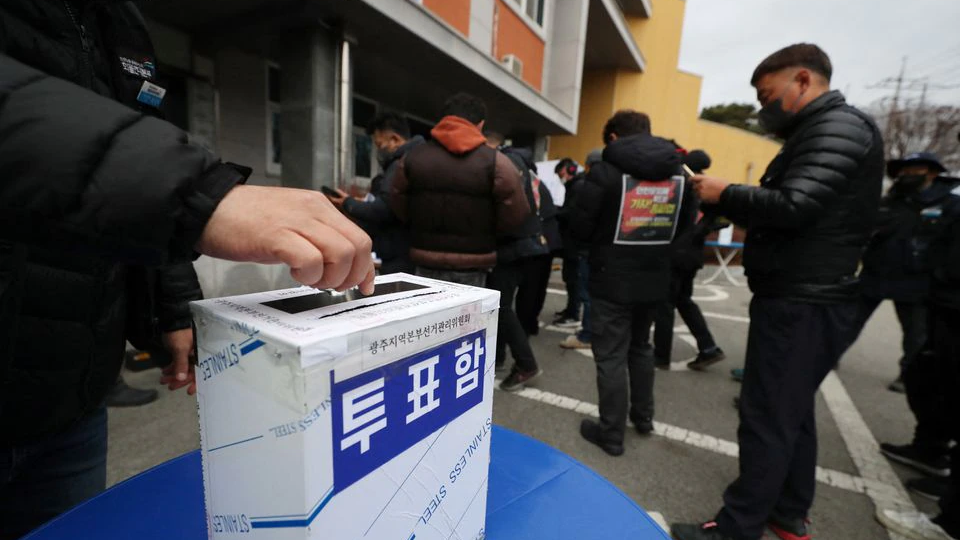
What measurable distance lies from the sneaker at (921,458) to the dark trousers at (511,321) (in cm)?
212

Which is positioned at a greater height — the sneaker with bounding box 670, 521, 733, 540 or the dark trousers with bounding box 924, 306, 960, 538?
the dark trousers with bounding box 924, 306, 960, 538

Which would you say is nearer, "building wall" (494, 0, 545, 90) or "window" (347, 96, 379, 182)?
"window" (347, 96, 379, 182)

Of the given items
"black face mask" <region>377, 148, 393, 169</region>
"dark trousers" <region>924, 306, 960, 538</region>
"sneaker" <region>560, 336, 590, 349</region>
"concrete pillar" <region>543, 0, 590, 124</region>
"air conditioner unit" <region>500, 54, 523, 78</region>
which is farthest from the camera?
"concrete pillar" <region>543, 0, 590, 124</region>

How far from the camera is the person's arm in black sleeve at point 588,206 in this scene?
2.28m

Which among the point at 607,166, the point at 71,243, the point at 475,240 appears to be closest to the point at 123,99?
the point at 71,243

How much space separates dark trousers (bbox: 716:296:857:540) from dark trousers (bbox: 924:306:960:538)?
1.75 feet

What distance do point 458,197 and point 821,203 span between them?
5.24 feet

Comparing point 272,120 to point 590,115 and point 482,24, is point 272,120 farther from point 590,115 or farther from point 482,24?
point 590,115

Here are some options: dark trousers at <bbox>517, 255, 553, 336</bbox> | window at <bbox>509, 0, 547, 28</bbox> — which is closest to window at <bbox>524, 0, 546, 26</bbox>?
window at <bbox>509, 0, 547, 28</bbox>

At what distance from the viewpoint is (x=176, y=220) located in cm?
46

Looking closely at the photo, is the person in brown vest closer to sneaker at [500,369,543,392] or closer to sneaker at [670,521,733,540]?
sneaker at [500,369,543,392]

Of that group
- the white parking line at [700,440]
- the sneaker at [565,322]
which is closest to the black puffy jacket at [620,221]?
the white parking line at [700,440]

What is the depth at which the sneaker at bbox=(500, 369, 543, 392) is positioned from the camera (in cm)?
304

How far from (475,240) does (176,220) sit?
2.08 m
